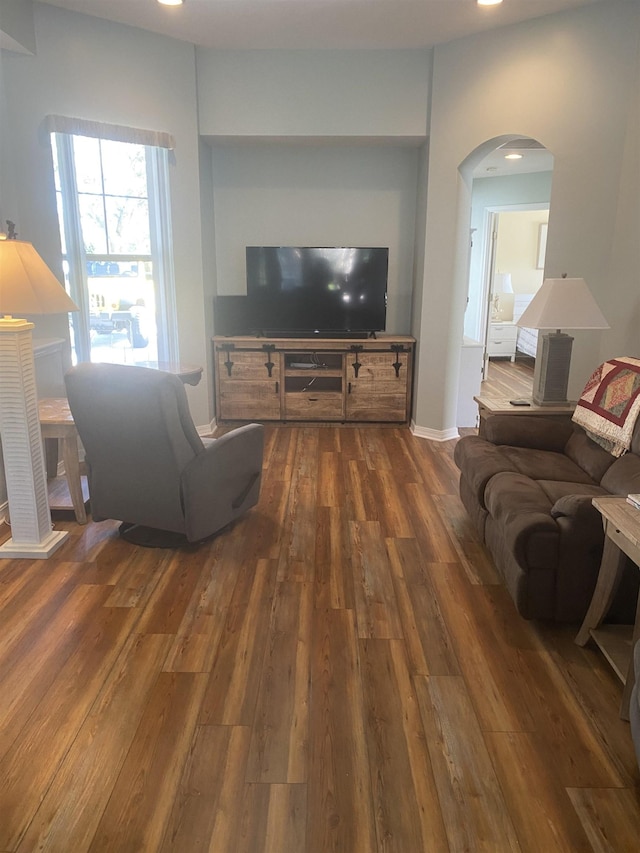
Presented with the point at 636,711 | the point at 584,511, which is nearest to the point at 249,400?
the point at 584,511

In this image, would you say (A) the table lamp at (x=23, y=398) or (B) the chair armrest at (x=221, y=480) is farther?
(B) the chair armrest at (x=221, y=480)

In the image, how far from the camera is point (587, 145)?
12.8 feet

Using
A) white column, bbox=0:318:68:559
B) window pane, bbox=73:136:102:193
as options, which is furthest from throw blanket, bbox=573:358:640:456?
window pane, bbox=73:136:102:193

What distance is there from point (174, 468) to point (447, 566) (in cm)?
143

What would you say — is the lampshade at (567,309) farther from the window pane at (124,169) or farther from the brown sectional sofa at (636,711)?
the window pane at (124,169)

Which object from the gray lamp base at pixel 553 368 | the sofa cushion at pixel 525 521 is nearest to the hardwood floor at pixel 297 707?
the sofa cushion at pixel 525 521

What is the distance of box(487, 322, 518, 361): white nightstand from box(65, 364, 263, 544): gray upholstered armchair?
7062 mm

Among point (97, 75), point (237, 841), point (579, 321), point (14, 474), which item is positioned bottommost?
point (237, 841)

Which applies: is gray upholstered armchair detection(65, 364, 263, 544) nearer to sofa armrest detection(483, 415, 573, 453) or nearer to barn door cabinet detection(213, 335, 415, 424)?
sofa armrest detection(483, 415, 573, 453)

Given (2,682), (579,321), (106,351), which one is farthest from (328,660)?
(106,351)

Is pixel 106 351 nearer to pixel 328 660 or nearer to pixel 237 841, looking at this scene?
pixel 328 660

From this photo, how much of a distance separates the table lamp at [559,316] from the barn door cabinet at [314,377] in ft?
6.21

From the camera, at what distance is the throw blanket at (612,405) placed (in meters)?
2.81

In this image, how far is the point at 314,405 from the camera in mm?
5469
